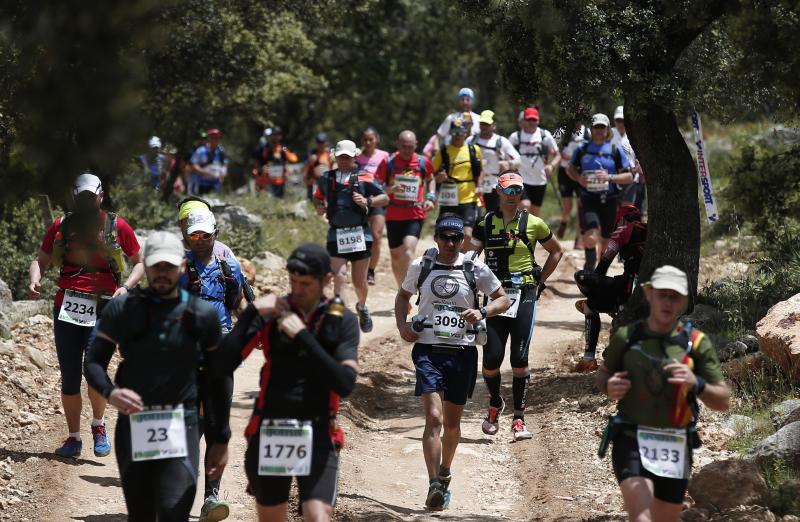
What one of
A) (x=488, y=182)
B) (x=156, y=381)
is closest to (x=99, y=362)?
(x=156, y=381)

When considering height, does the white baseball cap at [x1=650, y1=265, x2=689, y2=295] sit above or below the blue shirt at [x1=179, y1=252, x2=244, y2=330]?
above

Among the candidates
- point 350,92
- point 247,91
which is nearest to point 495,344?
point 247,91

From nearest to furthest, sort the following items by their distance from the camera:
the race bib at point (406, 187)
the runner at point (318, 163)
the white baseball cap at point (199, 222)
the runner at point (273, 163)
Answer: the white baseball cap at point (199, 222), the race bib at point (406, 187), the runner at point (318, 163), the runner at point (273, 163)

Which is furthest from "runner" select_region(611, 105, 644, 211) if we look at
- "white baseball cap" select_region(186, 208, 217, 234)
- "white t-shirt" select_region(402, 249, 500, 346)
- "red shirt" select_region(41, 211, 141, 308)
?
"white baseball cap" select_region(186, 208, 217, 234)

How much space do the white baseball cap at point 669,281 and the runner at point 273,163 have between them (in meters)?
19.3

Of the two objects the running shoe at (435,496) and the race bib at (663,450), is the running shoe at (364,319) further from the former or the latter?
the race bib at (663,450)

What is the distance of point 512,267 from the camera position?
34.2ft

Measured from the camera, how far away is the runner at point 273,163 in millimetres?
25516

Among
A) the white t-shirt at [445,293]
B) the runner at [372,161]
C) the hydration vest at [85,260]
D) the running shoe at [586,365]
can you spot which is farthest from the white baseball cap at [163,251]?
the runner at [372,161]

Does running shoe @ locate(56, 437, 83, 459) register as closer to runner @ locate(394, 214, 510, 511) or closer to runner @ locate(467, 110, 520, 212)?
runner @ locate(394, 214, 510, 511)

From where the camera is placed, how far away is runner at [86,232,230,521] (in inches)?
245

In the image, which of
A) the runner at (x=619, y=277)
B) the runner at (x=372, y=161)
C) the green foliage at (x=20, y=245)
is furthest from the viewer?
the green foliage at (x=20, y=245)

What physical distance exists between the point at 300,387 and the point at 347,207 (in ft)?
24.3

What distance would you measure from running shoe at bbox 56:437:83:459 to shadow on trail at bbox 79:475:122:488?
428 millimetres
